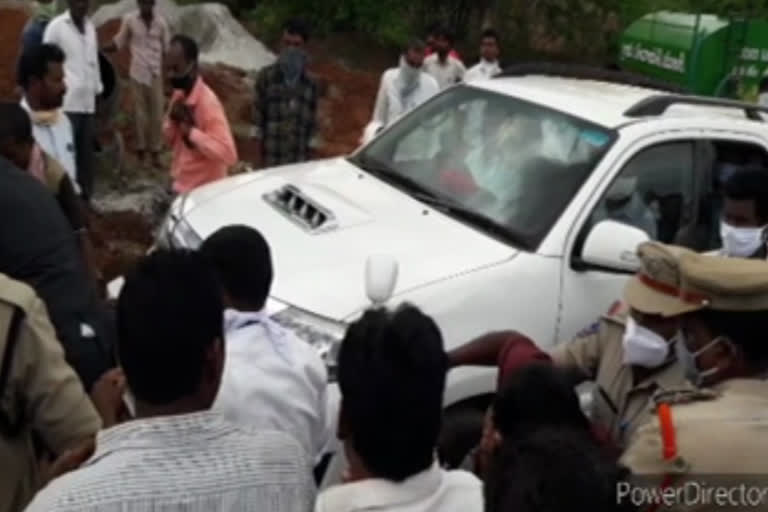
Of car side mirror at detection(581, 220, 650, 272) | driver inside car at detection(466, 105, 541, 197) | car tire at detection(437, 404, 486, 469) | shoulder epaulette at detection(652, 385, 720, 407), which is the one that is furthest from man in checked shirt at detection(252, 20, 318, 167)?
shoulder epaulette at detection(652, 385, 720, 407)

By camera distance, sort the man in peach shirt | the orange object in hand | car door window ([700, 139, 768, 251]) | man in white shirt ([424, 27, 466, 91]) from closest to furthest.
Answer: the orange object in hand → car door window ([700, 139, 768, 251]) → the man in peach shirt → man in white shirt ([424, 27, 466, 91])

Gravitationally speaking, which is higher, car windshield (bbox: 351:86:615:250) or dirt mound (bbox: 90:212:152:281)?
car windshield (bbox: 351:86:615:250)

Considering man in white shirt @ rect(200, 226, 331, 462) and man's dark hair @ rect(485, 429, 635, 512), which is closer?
man's dark hair @ rect(485, 429, 635, 512)

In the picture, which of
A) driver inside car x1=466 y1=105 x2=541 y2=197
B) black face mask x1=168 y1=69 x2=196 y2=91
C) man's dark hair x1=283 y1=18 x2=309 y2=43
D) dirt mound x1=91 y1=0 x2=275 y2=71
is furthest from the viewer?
dirt mound x1=91 y1=0 x2=275 y2=71

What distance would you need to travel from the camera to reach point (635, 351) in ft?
11.6

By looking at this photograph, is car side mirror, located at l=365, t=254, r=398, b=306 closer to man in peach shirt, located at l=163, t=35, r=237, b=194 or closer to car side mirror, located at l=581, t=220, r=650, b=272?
car side mirror, located at l=581, t=220, r=650, b=272

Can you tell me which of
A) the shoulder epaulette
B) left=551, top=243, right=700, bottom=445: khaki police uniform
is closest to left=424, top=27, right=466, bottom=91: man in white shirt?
left=551, top=243, right=700, bottom=445: khaki police uniform

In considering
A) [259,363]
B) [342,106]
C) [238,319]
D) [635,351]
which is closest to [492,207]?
[635,351]

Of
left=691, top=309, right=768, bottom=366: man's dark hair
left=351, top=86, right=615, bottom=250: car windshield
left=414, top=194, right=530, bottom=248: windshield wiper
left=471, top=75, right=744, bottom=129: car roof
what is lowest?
left=414, top=194, right=530, bottom=248: windshield wiper

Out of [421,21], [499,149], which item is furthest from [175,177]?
[421,21]

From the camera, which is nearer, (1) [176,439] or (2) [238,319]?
(1) [176,439]

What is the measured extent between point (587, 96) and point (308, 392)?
306 cm

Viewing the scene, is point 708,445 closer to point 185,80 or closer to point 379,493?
point 379,493

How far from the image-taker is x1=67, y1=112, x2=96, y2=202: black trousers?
8570 mm
